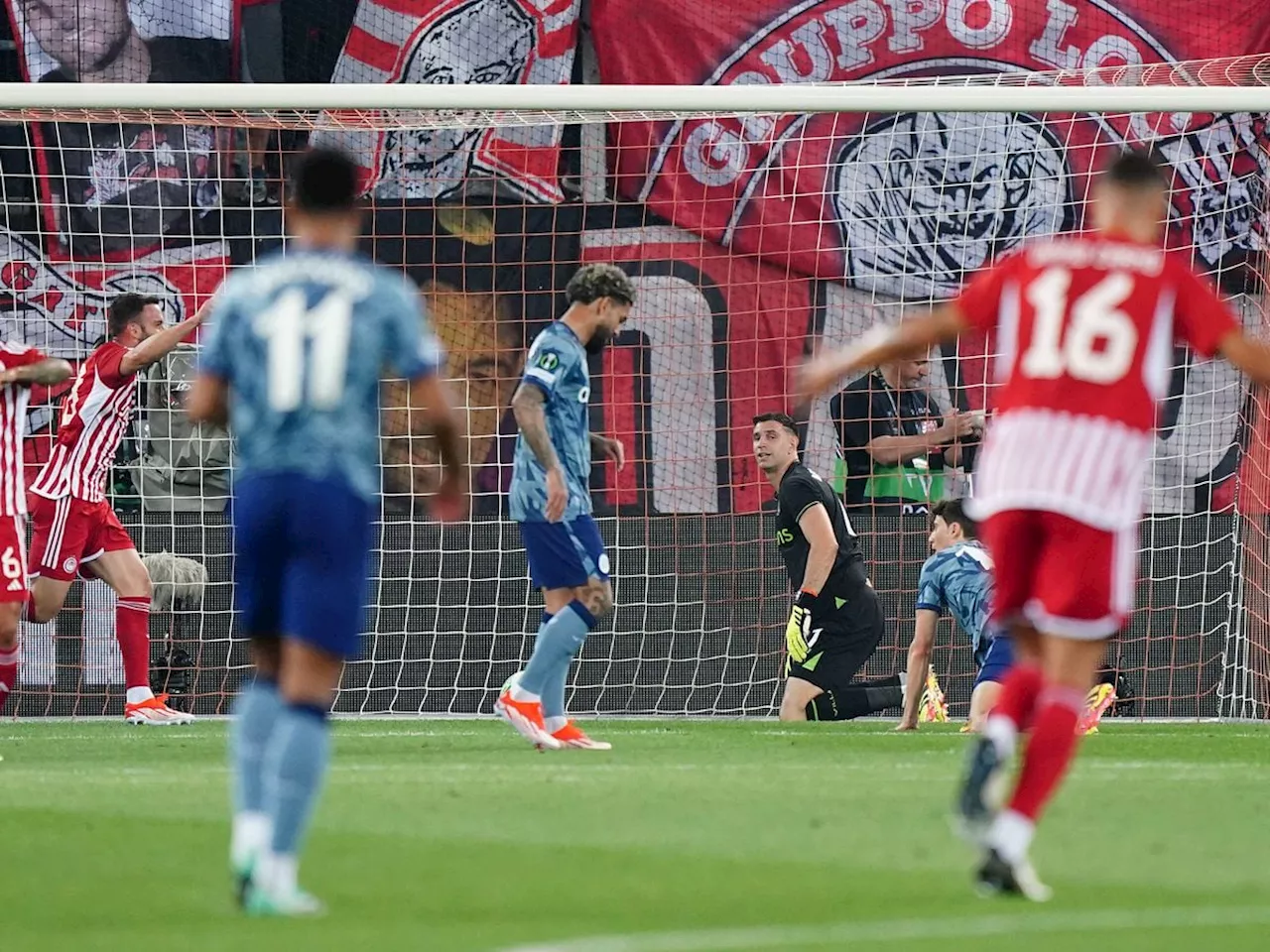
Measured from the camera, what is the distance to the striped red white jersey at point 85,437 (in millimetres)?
12234

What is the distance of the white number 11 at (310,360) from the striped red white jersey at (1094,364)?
174cm

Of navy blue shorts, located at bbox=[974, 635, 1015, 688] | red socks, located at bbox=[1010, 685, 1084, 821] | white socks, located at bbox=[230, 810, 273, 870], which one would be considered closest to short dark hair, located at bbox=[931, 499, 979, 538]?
navy blue shorts, located at bbox=[974, 635, 1015, 688]

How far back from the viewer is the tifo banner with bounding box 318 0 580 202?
601 inches

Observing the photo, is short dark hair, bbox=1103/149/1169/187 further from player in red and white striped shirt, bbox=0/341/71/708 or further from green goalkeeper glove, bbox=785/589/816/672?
green goalkeeper glove, bbox=785/589/816/672

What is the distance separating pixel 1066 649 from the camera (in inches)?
216

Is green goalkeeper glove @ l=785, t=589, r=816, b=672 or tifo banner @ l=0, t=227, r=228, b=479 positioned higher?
tifo banner @ l=0, t=227, r=228, b=479

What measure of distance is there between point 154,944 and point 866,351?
2353 mm

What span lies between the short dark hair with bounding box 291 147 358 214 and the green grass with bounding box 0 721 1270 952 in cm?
160

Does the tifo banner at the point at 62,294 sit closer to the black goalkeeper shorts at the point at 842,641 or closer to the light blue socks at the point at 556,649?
the black goalkeeper shorts at the point at 842,641

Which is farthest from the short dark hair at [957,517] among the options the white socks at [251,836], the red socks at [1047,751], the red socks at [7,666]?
the white socks at [251,836]

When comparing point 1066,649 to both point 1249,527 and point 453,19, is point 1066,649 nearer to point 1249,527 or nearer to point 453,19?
point 1249,527

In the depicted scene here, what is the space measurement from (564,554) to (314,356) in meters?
4.86

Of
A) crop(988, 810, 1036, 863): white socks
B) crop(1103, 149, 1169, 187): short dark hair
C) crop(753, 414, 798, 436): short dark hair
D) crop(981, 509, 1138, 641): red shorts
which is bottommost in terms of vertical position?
crop(988, 810, 1036, 863): white socks

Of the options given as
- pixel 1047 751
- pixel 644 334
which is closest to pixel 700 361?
pixel 644 334
